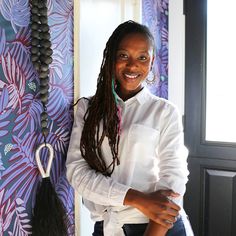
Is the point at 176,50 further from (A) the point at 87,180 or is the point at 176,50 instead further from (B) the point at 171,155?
(A) the point at 87,180

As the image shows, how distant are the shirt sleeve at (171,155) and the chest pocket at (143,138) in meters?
0.03

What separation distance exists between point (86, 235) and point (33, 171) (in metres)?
0.42

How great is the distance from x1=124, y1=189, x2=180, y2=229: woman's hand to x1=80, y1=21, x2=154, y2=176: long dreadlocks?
0.12 meters

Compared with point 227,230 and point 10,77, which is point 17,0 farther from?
point 227,230

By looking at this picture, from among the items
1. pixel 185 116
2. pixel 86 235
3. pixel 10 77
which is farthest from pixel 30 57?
pixel 185 116

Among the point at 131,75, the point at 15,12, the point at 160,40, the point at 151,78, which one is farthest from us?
the point at 160,40

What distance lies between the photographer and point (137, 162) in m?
1.06

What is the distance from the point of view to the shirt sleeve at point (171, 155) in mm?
1025

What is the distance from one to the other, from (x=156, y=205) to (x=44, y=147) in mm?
364

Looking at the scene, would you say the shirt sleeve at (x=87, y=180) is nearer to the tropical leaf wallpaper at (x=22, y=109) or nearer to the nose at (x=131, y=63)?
the tropical leaf wallpaper at (x=22, y=109)

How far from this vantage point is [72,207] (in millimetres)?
1167

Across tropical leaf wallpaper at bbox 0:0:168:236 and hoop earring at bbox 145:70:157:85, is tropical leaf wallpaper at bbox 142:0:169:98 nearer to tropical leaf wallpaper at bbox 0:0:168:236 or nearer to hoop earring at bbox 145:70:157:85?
hoop earring at bbox 145:70:157:85

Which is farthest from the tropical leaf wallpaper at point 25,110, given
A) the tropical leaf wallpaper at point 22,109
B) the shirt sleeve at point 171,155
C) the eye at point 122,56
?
the shirt sleeve at point 171,155

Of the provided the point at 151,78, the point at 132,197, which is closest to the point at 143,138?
the point at 132,197
